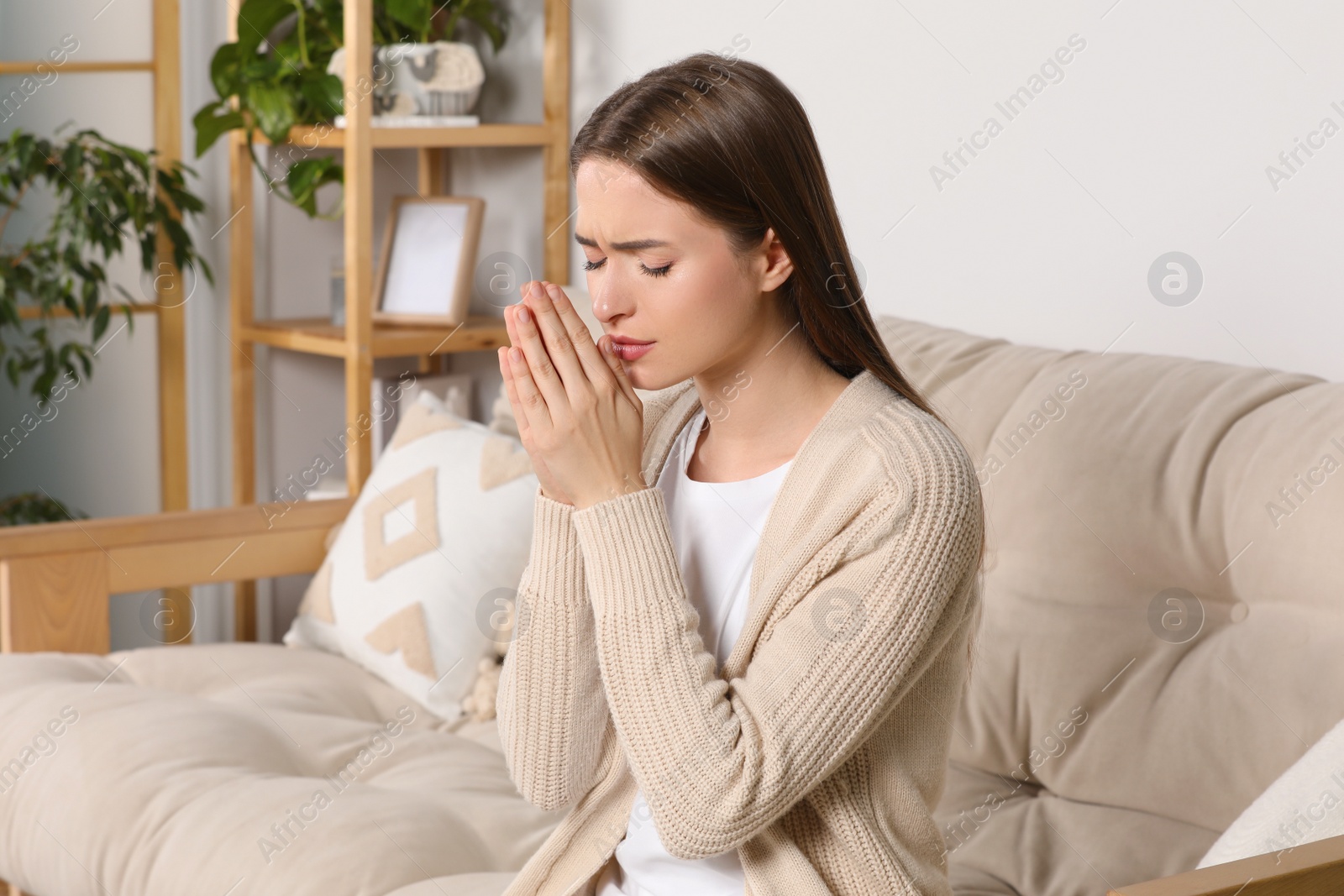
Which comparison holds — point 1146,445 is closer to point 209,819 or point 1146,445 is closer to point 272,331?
point 209,819

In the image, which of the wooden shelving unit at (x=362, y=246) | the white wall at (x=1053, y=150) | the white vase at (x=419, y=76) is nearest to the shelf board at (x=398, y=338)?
the wooden shelving unit at (x=362, y=246)

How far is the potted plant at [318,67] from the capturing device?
253 centimetres

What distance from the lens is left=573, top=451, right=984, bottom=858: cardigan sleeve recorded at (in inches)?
36.4

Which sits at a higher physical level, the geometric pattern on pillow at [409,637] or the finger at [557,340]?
the finger at [557,340]

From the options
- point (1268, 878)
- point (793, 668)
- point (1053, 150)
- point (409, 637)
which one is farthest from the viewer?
point (409, 637)

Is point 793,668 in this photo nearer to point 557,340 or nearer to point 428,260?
point 557,340

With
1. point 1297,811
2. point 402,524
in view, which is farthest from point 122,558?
point 1297,811

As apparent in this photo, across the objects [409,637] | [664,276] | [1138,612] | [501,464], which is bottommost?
[409,637]

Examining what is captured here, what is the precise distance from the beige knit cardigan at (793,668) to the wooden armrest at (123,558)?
1168 millimetres

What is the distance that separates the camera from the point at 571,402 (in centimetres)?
102

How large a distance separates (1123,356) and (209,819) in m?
1.16

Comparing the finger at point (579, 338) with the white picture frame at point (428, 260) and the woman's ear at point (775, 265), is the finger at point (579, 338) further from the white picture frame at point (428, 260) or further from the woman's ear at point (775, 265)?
the white picture frame at point (428, 260)

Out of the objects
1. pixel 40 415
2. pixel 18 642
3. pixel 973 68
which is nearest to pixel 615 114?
pixel 973 68

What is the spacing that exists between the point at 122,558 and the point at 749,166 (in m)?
1.45
